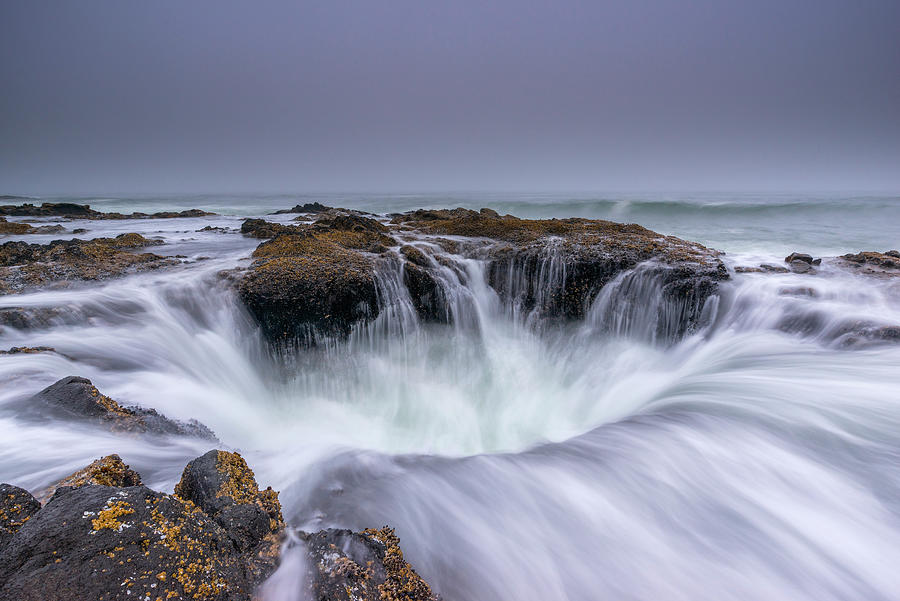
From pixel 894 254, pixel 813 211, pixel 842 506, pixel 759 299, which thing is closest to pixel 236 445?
pixel 842 506

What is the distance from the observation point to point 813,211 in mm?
27984

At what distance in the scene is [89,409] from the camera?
314cm

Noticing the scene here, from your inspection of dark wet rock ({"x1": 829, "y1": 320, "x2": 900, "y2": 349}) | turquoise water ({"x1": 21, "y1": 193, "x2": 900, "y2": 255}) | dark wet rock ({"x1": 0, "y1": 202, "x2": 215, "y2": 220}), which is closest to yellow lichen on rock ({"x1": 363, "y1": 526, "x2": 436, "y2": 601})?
dark wet rock ({"x1": 829, "y1": 320, "x2": 900, "y2": 349})

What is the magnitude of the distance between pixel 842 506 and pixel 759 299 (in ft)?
13.8

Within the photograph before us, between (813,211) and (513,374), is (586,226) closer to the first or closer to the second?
(513,374)

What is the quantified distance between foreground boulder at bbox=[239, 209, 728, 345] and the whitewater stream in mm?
263

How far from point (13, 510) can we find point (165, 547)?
0.70m

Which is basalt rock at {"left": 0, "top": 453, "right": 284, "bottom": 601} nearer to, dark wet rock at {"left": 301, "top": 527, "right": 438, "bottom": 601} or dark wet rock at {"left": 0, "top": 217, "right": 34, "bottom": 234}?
dark wet rock at {"left": 301, "top": 527, "right": 438, "bottom": 601}

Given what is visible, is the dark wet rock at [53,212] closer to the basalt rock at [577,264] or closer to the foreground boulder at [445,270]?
the foreground boulder at [445,270]

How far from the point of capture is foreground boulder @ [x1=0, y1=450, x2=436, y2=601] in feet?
4.44

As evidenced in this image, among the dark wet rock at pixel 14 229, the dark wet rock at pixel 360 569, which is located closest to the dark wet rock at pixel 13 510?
the dark wet rock at pixel 360 569

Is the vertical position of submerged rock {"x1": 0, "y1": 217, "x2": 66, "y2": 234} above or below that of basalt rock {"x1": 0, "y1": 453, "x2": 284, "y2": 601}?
above

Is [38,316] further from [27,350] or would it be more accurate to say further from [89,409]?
[89,409]

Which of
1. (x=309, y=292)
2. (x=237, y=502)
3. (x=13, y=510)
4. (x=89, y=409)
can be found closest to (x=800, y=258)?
(x=309, y=292)
